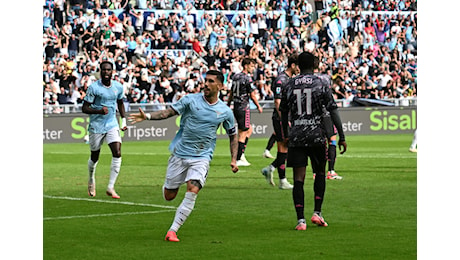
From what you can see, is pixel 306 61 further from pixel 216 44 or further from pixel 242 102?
pixel 216 44

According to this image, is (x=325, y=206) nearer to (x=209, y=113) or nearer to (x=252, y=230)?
(x=252, y=230)

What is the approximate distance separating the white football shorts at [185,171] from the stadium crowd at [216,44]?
21.6 metres

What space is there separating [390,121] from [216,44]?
25.0ft

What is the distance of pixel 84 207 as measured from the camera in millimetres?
14344

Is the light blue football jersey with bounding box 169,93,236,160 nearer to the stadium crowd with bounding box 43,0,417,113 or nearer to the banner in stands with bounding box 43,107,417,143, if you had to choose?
the banner in stands with bounding box 43,107,417,143

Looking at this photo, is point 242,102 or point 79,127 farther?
point 79,127

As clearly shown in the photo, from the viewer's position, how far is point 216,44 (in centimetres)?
3912

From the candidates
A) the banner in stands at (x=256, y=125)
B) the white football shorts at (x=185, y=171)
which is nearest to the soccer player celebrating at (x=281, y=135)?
the white football shorts at (x=185, y=171)

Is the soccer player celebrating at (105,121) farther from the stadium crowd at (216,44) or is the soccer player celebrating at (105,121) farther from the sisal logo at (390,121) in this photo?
the sisal logo at (390,121)

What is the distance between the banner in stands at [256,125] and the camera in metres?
32.0

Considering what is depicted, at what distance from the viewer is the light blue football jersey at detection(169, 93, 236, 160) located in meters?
11.1

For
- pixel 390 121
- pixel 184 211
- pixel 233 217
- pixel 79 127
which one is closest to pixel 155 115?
pixel 184 211
